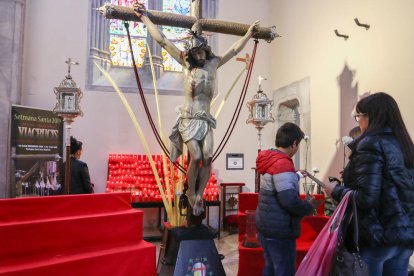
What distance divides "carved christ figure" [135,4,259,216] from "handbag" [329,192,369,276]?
3.59ft

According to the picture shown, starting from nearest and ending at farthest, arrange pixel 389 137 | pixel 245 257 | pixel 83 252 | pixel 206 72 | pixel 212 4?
pixel 389 137 < pixel 83 252 < pixel 206 72 < pixel 245 257 < pixel 212 4

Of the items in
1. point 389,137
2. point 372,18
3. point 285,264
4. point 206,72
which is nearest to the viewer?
point 389,137

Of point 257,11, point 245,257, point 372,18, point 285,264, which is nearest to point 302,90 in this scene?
point 372,18

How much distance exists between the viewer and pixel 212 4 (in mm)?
6457

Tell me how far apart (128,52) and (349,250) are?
18.5 ft

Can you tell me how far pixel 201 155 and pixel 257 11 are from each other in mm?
4971

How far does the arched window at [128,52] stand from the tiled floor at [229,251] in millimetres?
2670

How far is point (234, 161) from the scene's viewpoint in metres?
6.39

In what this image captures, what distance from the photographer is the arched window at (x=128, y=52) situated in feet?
19.5

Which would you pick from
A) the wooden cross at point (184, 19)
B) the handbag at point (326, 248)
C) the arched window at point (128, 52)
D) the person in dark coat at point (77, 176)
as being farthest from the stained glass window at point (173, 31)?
the handbag at point (326, 248)

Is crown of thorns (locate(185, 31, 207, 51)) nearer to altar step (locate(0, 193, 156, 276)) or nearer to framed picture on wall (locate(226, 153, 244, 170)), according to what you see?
altar step (locate(0, 193, 156, 276))

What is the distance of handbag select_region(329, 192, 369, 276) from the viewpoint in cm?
146

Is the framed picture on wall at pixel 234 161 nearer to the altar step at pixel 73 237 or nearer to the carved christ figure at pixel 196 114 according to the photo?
the altar step at pixel 73 237

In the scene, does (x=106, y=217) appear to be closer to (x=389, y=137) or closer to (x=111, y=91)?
(x=389, y=137)
